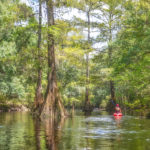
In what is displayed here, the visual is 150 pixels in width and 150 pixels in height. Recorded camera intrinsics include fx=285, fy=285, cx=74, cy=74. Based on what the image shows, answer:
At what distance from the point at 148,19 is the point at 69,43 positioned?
52.8 feet

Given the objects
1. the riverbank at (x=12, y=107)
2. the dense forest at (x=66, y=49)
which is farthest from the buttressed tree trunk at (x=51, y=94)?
the riverbank at (x=12, y=107)

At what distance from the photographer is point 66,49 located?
28.5 meters

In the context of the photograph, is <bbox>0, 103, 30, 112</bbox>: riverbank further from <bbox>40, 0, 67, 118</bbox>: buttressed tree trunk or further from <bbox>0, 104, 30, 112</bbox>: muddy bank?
<bbox>40, 0, 67, 118</bbox>: buttressed tree trunk

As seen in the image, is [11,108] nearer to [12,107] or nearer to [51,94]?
[12,107]

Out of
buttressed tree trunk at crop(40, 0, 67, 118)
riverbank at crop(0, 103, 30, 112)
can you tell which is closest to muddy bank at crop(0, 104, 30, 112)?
riverbank at crop(0, 103, 30, 112)

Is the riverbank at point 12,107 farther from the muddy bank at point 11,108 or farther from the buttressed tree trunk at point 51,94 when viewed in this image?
the buttressed tree trunk at point 51,94

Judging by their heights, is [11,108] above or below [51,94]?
below

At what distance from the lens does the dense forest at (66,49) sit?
649 inches

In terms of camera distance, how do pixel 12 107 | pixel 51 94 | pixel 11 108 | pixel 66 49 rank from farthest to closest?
pixel 12 107 → pixel 11 108 → pixel 66 49 → pixel 51 94

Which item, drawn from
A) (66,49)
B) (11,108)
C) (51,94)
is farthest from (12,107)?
(51,94)

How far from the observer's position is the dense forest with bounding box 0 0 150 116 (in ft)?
54.1

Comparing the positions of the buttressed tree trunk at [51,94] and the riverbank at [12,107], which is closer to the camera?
the buttressed tree trunk at [51,94]

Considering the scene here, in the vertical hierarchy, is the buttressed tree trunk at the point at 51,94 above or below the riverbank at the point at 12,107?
above

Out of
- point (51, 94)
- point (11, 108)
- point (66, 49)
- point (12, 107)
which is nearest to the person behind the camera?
point (51, 94)
